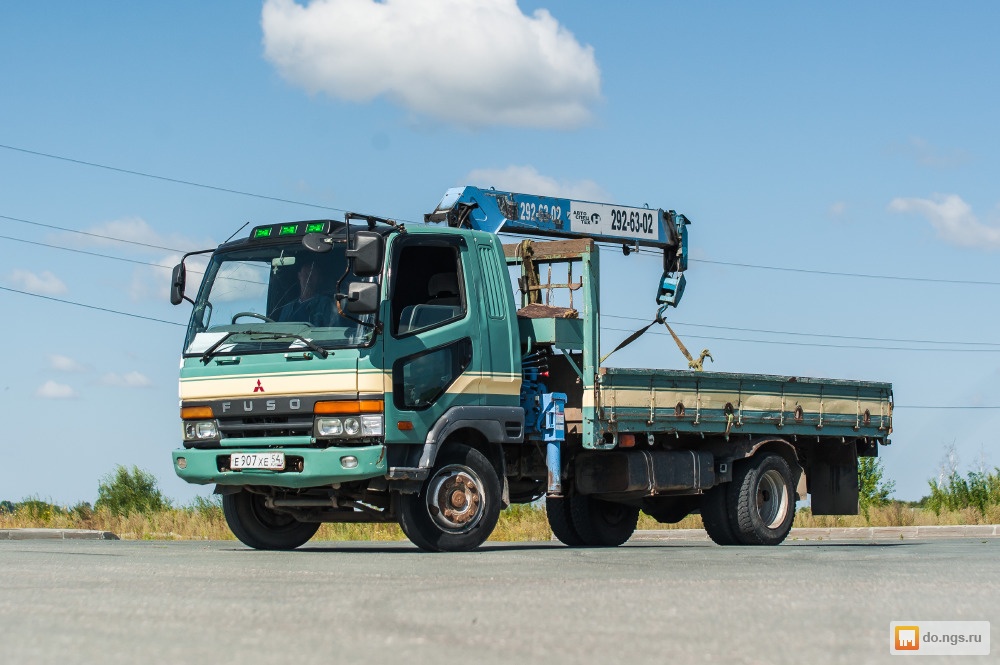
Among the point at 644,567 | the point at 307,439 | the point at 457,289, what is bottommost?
the point at 644,567

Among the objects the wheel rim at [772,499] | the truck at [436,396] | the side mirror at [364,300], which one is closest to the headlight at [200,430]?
the truck at [436,396]

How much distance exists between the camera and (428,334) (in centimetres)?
1297

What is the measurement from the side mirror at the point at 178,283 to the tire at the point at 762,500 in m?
6.48

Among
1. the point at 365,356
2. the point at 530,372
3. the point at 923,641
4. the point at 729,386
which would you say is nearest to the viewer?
the point at 923,641

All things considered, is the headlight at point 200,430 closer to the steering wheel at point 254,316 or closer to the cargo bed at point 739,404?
the steering wheel at point 254,316

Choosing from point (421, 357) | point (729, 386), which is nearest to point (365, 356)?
point (421, 357)

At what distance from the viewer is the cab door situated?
41.5ft

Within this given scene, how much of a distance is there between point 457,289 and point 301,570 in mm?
3933

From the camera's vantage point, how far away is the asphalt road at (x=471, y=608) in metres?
5.96

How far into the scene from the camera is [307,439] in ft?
41.3

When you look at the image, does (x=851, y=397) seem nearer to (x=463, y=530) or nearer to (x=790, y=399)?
(x=790, y=399)

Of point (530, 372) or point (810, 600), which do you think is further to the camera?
point (530, 372)

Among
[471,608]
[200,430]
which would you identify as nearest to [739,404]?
[200,430]

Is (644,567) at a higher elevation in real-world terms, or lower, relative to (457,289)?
lower
